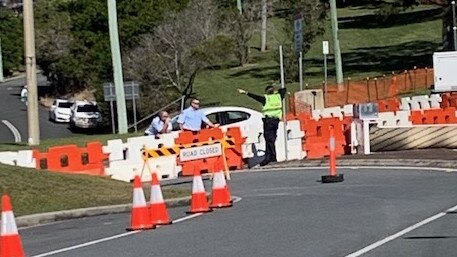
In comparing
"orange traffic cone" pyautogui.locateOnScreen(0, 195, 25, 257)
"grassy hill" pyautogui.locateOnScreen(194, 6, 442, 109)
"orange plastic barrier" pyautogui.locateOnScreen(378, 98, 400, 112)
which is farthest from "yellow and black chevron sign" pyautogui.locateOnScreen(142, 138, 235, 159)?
"grassy hill" pyautogui.locateOnScreen(194, 6, 442, 109)

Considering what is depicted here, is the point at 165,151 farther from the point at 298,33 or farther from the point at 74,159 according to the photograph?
the point at 298,33

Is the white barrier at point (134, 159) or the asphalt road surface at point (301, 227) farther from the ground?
the white barrier at point (134, 159)

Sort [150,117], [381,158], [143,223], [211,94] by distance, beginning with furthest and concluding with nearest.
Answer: [211,94], [150,117], [381,158], [143,223]

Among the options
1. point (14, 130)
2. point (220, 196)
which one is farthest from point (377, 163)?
point (14, 130)

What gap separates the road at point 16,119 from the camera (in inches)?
2386

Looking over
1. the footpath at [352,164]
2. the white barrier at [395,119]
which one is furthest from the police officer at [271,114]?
the white barrier at [395,119]

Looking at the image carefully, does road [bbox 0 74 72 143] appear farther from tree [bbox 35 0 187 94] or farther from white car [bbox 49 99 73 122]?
tree [bbox 35 0 187 94]

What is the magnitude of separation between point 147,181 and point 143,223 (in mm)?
10398

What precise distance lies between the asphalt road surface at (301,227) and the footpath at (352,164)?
1.15ft

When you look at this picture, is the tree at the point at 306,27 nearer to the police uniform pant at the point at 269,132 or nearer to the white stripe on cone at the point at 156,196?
the police uniform pant at the point at 269,132

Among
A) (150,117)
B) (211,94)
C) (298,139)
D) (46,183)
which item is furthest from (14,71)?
(46,183)

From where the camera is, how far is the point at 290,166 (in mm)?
26688

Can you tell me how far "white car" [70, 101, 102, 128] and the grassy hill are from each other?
593cm

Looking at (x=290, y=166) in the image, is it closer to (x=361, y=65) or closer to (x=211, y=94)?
(x=211, y=94)
